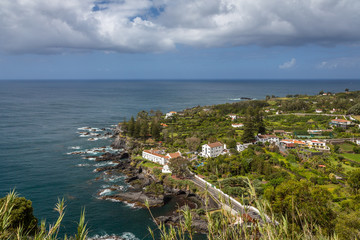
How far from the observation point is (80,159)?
45.6m

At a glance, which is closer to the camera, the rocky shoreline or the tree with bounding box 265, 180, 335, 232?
the tree with bounding box 265, 180, 335, 232

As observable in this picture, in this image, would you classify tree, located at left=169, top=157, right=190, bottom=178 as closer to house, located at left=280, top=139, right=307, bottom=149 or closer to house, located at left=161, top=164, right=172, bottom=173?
house, located at left=161, top=164, right=172, bottom=173

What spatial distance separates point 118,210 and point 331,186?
28833mm

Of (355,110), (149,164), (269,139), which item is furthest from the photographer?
(355,110)

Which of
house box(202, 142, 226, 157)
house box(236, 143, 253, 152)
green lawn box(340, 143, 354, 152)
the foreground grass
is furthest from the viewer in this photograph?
house box(236, 143, 253, 152)

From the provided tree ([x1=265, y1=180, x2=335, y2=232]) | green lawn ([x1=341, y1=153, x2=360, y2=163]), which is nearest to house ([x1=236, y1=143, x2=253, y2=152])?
green lawn ([x1=341, y1=153, x2=360, y2=163])

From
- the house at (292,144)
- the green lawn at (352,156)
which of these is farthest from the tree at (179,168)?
the green lawn at (352,156)

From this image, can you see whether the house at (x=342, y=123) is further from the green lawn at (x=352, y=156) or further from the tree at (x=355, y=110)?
the green lawn at (x=352, y=156)

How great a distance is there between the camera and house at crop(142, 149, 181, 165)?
4194 centimetres

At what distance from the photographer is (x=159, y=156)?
42.6 m

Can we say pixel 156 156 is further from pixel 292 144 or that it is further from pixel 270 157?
pixel 292 144

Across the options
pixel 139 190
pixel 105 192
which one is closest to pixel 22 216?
pixel 105 192

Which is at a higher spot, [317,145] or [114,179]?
[317,145]

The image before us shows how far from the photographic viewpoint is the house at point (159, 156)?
41.9 meters
